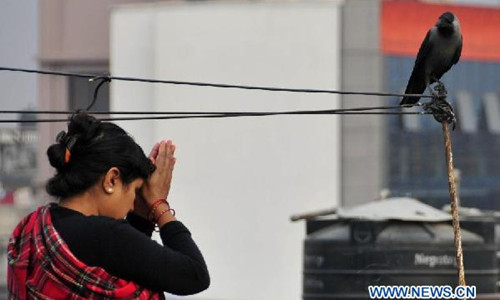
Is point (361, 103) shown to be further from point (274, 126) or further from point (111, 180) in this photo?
point (111, 180)

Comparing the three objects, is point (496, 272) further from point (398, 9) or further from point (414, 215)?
point (398, 9)

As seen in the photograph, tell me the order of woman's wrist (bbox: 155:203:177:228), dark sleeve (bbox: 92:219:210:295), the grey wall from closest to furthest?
1. dark sleeve (bbox: 92:219:210:295)
2. woman's wrist (bbox: 155:203:177:228)
3. the grey wall

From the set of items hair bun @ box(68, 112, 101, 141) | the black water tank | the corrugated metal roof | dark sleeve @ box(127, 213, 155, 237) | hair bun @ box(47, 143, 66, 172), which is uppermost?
hair bun @ box(68, 112, 101, 141)

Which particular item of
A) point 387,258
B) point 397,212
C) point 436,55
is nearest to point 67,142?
point 436,55

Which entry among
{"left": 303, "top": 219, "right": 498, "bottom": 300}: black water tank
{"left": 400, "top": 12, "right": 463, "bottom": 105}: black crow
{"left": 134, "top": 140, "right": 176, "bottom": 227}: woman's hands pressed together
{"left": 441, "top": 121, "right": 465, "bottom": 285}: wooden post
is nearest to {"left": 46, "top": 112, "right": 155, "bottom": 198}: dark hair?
{"left": 134, "top": 140, "right": 176, "bottom": 227}: woman's hands pressed together

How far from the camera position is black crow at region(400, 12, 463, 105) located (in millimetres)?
6059

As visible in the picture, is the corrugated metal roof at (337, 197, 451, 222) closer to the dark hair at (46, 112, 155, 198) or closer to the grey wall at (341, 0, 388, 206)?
the dark hair at (46, 112, 155, 198)

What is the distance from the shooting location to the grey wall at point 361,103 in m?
41.6

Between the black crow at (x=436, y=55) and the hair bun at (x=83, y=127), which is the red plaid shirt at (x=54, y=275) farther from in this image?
the black crow at (x=436, y=55)

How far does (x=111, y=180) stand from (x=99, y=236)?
0.15m

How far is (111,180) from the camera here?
325 centimetres

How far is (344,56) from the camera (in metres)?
41.7

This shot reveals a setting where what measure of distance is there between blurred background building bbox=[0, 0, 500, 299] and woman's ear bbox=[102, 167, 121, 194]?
36.6 meters

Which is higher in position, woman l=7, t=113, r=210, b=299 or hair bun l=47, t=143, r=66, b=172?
hair bun l=47, t=143, r=66, b=172
